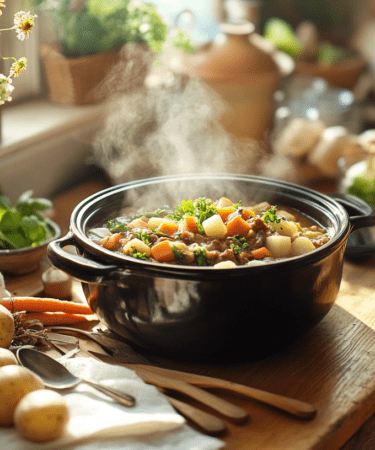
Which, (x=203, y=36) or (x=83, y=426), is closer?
(x=83, y=426)

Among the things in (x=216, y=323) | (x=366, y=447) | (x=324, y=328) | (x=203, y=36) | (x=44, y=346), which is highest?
(x=203, y=36)

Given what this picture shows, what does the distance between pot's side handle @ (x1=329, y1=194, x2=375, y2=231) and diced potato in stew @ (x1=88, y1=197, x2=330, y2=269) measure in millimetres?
98

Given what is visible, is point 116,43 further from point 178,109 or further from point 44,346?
point 44,346

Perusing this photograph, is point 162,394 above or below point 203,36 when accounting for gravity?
below

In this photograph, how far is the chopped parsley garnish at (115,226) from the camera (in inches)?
66.5

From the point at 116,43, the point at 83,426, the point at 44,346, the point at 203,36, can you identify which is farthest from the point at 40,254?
the point at 203,36

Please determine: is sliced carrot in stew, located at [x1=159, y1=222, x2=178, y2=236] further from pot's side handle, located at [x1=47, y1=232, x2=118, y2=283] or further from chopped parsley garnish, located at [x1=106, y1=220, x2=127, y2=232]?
pot's side handle, located at [x1=47, y1=232, x2=118, y2=283]

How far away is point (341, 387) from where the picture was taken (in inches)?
54.4

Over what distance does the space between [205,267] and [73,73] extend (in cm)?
190

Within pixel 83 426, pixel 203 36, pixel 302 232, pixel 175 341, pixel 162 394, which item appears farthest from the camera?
pixel 203 36

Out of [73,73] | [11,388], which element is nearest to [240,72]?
[73,73]

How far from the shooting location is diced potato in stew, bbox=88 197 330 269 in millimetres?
1466

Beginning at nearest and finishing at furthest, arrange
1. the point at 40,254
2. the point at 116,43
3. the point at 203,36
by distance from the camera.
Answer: the point at 40,254
the point at 116,43
the point at 203,36

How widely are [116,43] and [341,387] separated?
7.06ft
